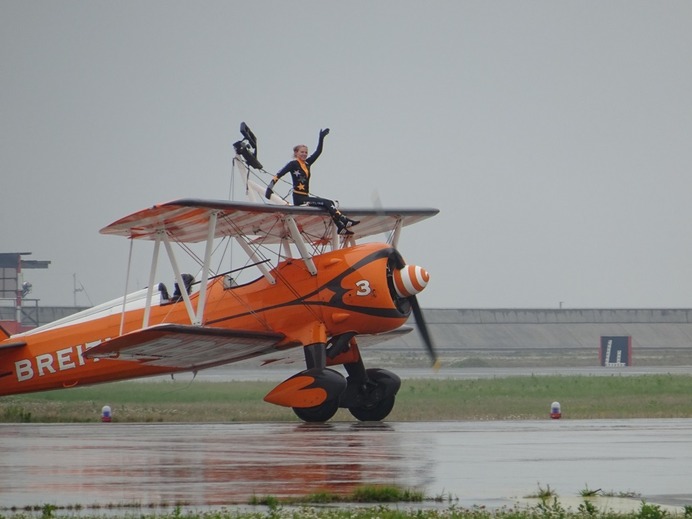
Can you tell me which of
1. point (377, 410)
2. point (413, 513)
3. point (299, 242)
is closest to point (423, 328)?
point (377, 410)

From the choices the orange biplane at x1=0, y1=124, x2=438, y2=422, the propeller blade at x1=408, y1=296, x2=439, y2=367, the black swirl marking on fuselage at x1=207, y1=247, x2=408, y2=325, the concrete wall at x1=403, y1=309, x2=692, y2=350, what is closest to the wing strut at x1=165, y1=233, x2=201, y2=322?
the orange biplane at x1=0, y1=124, x2=438, y2=422

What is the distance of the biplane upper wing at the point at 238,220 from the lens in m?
20.2

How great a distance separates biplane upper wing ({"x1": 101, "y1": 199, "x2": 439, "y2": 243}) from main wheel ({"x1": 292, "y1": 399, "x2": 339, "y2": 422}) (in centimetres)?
343

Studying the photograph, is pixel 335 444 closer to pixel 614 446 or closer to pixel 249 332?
pixel 614 446

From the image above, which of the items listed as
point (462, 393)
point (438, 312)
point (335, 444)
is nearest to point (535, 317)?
point (438, 312)

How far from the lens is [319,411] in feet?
67.0

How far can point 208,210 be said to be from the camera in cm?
2028

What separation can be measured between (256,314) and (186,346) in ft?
4.93

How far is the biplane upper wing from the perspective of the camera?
20.2m

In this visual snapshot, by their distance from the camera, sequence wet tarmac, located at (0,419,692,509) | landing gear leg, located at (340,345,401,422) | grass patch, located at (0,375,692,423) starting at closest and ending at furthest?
wet tarmac, located at (0,419,692,509), landing gear leg, located at (340,345,401,422), grass patch, located at (0,375,692,423)

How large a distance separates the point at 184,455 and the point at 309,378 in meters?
6.62

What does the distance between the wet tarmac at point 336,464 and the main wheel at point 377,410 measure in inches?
131

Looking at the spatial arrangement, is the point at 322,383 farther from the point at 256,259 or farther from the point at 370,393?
the point at 256,259

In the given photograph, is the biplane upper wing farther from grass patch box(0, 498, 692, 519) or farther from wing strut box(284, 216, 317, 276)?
grass patch box(0, 498, 692, 519)
